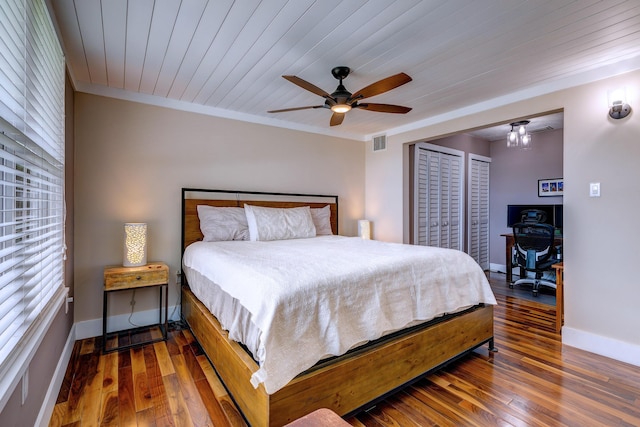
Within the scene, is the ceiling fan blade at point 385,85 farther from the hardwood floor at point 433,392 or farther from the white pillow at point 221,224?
the hardwood floor at point 433,392

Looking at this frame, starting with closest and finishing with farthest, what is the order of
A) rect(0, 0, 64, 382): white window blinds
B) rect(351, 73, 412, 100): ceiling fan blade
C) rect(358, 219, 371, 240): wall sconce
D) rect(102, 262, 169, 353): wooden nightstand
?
rect(0, 0, 64, 382): white window blinds
rect(351, 73, 412, 100): ceiling fan blade
rect(102, 262, 169, 353): wooden nightstand
rect(358, 219, 371, 240): wall sconce

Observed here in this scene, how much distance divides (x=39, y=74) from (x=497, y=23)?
2625mm

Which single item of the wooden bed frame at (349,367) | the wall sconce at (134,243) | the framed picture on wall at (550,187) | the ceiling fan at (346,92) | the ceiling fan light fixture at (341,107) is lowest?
the wooden bed frame at (349,367)

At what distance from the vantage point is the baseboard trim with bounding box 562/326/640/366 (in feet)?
7.75

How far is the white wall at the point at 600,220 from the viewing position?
93.8 inches

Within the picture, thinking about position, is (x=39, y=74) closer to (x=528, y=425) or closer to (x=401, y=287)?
(x=401, y=287)

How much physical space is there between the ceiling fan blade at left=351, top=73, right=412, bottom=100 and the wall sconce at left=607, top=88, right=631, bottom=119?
1771 mm

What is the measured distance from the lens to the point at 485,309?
2.45 metres

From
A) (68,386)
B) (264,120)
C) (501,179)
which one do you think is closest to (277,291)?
(68,386)

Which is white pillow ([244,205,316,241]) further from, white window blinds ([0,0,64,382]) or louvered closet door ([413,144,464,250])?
louvered closet door ([413,144,464,250])

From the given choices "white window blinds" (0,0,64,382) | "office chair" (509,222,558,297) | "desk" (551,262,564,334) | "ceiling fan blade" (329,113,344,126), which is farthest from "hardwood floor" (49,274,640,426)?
"ceiling fan blade" (329,113,344,126)

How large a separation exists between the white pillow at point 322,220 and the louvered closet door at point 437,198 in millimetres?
1373

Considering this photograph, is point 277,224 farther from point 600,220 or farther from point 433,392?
point 600,220

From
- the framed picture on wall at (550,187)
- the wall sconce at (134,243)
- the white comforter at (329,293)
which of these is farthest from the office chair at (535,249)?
the wall sconce at (134,243)
